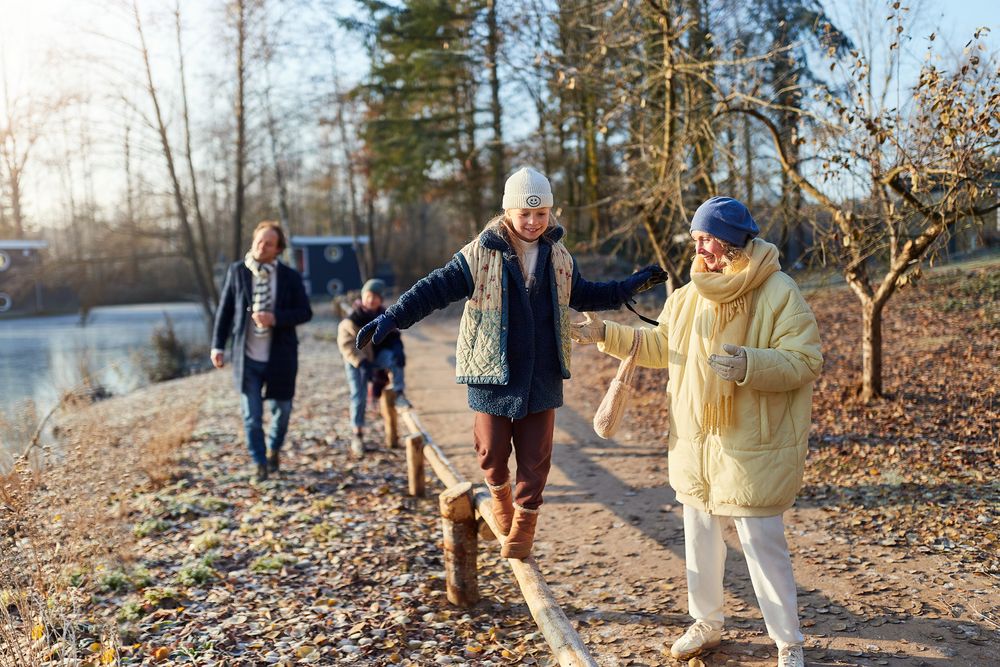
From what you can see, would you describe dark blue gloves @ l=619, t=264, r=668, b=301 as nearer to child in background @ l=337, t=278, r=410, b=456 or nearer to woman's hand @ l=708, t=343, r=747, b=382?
woman's hand @ l=708, t=343, r=747, b=382

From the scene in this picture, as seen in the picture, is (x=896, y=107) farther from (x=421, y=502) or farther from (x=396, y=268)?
(x=396, y=268)

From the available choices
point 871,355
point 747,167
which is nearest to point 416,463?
point 871,355

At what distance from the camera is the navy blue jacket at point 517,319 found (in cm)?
361

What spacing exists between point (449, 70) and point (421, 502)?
716 inches

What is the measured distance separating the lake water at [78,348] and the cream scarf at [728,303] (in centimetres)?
792

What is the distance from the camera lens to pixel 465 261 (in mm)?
3664

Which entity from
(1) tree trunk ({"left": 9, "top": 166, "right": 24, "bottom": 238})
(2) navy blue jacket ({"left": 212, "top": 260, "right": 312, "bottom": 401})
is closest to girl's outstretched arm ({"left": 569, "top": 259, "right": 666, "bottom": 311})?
(2) navy blue jacket ({"left": 212, "top": 260, "right": 312, "bottom": 401})

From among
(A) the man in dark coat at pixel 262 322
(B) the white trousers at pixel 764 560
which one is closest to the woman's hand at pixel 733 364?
(B) the white trousers at pixel 764 560

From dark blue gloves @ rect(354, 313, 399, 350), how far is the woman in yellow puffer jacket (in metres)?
1.35

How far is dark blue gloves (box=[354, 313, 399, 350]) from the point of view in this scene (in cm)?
346

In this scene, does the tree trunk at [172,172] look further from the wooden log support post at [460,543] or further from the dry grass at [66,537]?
the wooden log support post at [460,543]

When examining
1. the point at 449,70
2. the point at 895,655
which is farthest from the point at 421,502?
the point at 449,70

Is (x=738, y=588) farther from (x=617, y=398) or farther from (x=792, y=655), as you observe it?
(x=617, y=398)

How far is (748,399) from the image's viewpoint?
3088 millimetres
